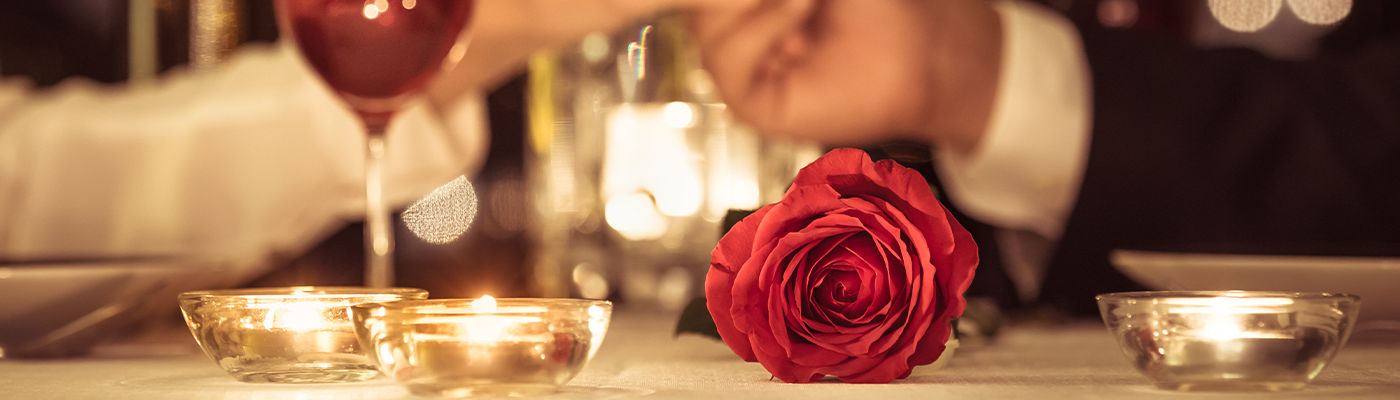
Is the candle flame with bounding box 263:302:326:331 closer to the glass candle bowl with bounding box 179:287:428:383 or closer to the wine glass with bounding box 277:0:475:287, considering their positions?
the glass candle bowl with bounding box 179:287:428:383

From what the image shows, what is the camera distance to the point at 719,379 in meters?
0.35

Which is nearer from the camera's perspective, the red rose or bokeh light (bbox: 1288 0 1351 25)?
the red rose

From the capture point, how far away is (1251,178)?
906mm

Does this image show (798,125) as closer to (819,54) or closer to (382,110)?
(819,54)

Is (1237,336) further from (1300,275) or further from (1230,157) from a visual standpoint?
(1230,157)

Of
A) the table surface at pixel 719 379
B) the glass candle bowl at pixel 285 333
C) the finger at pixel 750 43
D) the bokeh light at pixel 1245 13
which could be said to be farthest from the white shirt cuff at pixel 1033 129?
the bokeh light at pixel 1245 13

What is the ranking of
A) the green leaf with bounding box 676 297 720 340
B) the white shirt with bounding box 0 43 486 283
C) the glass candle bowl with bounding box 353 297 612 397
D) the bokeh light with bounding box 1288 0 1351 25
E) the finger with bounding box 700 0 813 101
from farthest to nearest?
the bokeh light with bounding box 1288 0 1351 25 → the white shirt with bounding box 0 43 486 283 → the finger with bounding box 700 0 813 101 → the green leaf with bounding box 676 297 720 340 → the glass candle bowl with bounding box 353 297 612 397

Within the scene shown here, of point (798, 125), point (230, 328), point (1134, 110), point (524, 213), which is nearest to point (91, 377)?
point (230, 328)

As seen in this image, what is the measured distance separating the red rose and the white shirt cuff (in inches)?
24.3

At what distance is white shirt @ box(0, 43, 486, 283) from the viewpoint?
1.10m

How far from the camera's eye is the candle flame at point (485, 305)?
0.28 meters

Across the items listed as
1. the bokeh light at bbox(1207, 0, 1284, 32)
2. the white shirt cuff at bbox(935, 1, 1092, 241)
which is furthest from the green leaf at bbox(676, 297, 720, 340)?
the bokeh light at bbox(1207, 0, 1284, 32)

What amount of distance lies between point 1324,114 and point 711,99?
0.61m

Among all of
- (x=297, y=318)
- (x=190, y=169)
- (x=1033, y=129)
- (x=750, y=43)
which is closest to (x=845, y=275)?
(x=297, y=318)
